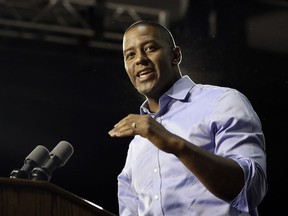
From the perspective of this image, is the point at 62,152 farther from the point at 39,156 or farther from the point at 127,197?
the point at 127,197

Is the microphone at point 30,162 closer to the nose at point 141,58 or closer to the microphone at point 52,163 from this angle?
the microphone at point 52,163

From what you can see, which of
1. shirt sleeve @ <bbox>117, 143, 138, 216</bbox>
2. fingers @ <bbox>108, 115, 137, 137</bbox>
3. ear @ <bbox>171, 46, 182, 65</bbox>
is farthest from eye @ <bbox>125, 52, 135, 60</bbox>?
fingers @ <bbox>108, 115, 137, 137</bbox>

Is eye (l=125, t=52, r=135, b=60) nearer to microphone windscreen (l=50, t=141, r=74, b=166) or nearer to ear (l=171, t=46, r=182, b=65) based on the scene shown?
ear (l=171, t=46, r=182, b=65)

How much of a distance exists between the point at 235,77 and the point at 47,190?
6.34ft

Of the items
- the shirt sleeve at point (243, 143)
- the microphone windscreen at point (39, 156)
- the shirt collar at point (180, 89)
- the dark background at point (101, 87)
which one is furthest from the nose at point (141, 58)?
the dark background at point (101, 87)

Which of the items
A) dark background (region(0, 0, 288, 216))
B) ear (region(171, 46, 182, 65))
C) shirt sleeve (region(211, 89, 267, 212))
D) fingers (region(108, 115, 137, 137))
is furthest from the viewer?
dark background (region(0, 0, 288, 216))

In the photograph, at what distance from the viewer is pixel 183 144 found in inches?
45.9

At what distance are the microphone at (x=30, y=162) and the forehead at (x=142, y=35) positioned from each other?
39cm

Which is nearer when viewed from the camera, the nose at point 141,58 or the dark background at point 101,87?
the nose at point 141,58

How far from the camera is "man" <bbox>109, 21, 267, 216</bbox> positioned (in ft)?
3.86

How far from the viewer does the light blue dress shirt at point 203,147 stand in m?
1.27

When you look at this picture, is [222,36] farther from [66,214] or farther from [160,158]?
[66,214]

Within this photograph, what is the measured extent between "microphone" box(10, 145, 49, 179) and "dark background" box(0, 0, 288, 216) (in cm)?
147

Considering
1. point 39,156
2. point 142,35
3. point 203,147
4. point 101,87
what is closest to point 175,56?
point 142,35
